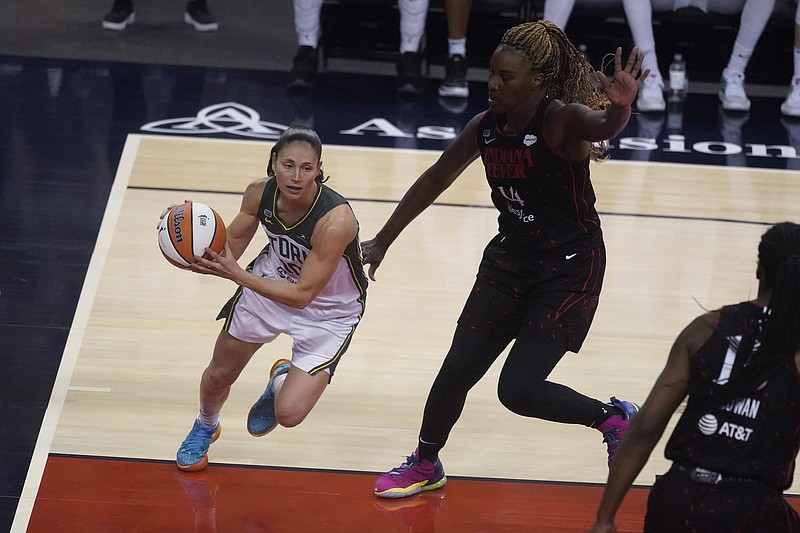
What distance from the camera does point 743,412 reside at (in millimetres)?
2361

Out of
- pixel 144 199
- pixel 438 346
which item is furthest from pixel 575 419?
pixel 144 199

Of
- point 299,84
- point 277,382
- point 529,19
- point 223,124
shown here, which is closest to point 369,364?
point 277,382

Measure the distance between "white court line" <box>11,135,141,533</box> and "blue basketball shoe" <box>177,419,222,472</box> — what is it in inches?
19.2

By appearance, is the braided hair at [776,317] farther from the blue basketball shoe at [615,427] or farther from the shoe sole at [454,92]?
the shoe sole at [454,92]

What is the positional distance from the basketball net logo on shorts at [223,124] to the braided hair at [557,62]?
385 centimetres

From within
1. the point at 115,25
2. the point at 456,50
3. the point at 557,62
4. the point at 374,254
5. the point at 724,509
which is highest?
the point at 557,62

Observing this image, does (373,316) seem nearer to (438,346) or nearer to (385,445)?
(438,346)

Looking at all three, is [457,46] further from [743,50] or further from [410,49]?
[743,50]

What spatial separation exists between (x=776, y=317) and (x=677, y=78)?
20.0 ft

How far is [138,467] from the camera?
4016mm

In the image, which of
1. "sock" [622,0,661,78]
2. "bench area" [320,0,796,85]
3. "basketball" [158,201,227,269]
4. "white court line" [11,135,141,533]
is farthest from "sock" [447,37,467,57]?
"basketball" [158,201,227,269]

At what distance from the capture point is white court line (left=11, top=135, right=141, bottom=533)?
3.83 m

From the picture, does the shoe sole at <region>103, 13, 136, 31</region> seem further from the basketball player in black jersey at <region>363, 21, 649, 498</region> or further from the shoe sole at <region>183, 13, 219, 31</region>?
the basketball player in black jersey at <region>363, 21, 649, 498</region>

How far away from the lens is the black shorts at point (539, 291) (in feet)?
11.5
